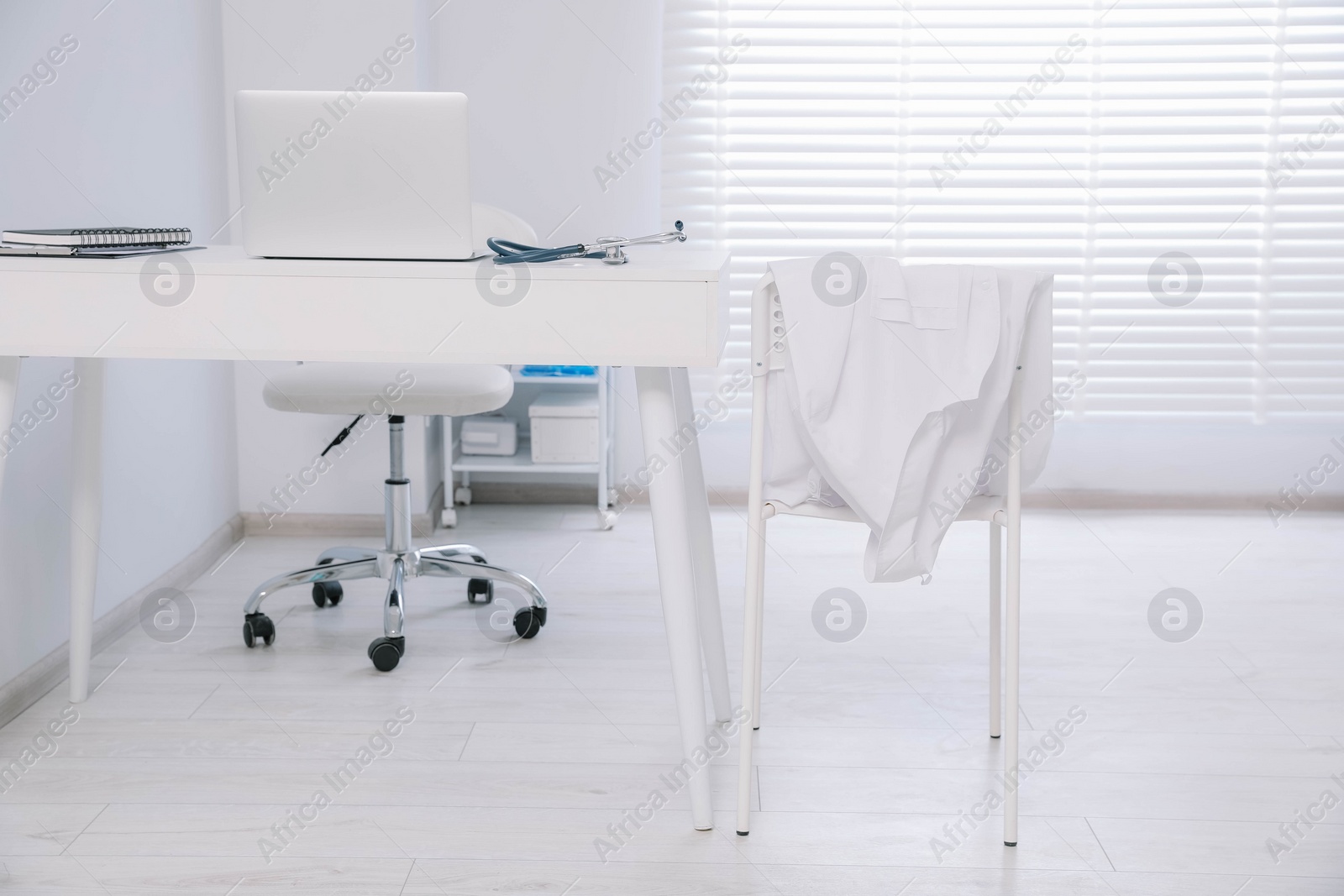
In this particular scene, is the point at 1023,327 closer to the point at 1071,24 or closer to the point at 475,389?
the point at 475,389

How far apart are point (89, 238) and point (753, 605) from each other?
3.48 ft

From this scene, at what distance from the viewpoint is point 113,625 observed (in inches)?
91.4

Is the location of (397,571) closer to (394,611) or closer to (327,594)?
(394,611)

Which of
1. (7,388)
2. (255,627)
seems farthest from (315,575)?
(7,388)

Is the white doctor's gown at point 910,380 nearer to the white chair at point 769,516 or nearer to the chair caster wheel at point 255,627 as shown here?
the white chair at point 769,516

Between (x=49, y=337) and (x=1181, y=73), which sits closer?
(x=49, y=337)

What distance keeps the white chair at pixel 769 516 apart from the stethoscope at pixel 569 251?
20 cm

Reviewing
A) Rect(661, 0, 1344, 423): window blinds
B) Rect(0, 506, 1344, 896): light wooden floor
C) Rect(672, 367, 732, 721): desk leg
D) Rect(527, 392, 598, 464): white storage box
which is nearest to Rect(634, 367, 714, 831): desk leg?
Rect(0, 506, 1344, 896): light wooden floor

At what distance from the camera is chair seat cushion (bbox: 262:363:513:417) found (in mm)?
2238

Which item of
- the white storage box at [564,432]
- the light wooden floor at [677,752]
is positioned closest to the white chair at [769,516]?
the light wooden floor at [677,752]

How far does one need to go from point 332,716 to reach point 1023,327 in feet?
4.28

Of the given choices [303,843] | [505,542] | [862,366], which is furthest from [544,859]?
[505,542]

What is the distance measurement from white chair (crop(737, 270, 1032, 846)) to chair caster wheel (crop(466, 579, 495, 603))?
3.52 ft

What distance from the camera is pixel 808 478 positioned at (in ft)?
5.32
